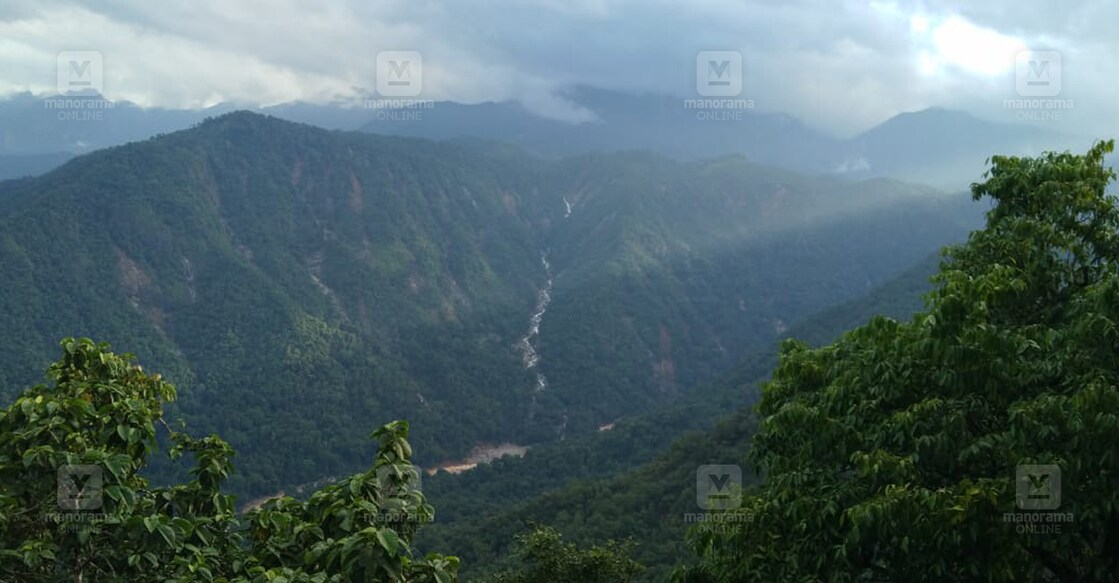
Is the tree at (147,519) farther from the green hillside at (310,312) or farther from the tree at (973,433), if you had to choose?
the green hillside at (310,312)

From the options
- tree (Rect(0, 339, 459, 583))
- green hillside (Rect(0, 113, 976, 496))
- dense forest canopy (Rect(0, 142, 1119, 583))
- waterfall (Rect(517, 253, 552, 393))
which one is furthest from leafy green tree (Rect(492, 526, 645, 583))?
waterfall (Rect(517, 253, 552, 393))

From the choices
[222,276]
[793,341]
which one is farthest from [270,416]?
[793,341]

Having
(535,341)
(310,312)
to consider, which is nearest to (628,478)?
(310,312)

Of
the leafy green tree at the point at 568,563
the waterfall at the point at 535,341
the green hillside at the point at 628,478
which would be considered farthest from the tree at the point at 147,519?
the waterfall at the point at 535,341

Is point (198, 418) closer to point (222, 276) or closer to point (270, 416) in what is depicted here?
point (270, 416)

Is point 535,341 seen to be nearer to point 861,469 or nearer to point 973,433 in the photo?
point 973,433
